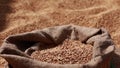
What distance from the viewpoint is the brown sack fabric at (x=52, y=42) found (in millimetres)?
1812

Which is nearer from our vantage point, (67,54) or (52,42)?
(67,54)

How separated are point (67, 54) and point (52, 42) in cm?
22

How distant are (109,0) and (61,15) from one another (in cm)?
63

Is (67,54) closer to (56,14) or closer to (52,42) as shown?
(52,42)

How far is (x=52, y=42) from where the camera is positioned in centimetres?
214

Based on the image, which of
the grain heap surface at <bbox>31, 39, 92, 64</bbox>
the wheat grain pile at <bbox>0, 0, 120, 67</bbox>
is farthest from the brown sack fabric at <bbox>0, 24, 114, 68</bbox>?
the wheat grain pile at <bbox>0, 0, 120, 67</bbox>

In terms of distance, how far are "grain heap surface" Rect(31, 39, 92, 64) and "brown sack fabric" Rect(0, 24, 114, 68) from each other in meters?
0.06

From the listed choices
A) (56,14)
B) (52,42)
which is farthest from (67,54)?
(56,14)

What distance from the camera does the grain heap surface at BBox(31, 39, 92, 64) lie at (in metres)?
1.90

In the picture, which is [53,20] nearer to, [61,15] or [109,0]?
[61,15]

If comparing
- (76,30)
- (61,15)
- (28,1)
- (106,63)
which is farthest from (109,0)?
(106,63)

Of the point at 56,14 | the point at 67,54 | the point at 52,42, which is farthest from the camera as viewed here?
the point at 56,14

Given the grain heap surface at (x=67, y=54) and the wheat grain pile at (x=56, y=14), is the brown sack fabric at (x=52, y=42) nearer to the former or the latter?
the grain heap surface at (x=67, y=54)

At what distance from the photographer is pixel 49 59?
1919 millimetres
